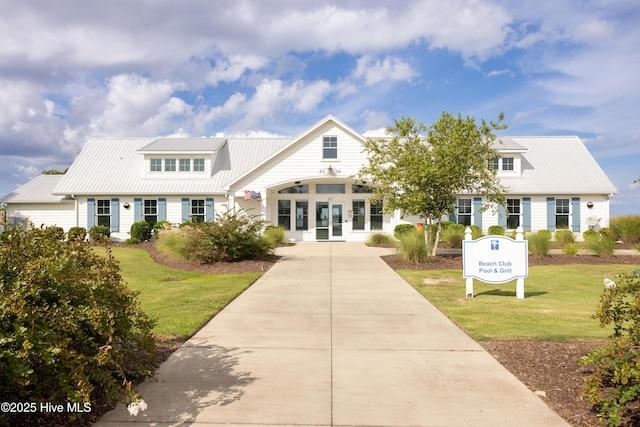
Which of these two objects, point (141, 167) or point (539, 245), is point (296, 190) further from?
point (539, 245)

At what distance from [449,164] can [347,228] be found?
1019 cm

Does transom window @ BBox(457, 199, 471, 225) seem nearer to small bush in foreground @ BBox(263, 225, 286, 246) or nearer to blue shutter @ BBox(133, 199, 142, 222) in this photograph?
small bush in foreground @ BBox(263, 225, 286, 246)

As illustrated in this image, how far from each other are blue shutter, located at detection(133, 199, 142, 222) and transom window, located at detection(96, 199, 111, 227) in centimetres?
149

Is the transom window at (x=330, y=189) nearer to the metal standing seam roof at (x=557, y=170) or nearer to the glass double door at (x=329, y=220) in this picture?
the glass double door at (x=329, y=220)

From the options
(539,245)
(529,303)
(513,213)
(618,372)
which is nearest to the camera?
(618,372)

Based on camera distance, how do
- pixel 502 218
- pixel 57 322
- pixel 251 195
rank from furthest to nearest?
pixel 502 218, pixel 251 195, pixel 57 322

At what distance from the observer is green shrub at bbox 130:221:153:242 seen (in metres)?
25.4

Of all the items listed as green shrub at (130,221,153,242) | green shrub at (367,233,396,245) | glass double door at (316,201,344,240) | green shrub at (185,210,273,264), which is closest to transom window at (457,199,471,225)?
green shrub at (367,233,396,245)

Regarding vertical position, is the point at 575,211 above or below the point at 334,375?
above

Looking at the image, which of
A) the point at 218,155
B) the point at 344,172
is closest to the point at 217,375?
the point at 344,172

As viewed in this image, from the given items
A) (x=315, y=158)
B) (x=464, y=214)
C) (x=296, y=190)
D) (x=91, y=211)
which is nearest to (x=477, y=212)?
(x=464, y=214)

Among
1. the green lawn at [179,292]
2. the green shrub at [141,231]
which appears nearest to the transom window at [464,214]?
the green lawn at [179,292]

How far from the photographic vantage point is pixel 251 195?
2509cm

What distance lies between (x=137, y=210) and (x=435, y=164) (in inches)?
671
